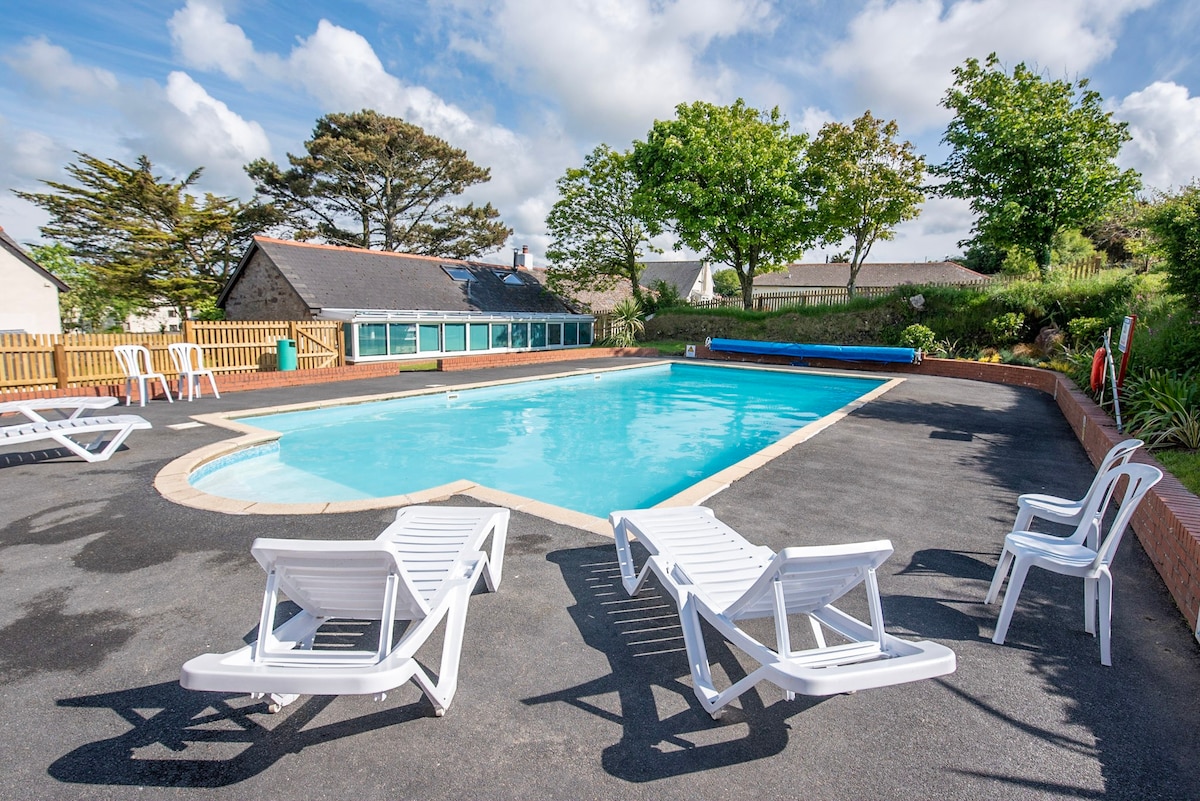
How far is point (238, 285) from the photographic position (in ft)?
69.2

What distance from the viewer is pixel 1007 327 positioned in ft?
55.9

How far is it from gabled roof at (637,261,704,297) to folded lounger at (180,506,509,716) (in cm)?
4854

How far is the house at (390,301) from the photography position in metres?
18.1

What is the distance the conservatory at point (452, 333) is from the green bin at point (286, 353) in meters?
3.18

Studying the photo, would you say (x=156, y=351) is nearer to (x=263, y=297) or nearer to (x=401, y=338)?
(x=401, y=338)

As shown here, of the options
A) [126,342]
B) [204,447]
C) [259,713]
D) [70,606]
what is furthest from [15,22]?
[259,713]

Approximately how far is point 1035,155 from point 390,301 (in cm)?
2186

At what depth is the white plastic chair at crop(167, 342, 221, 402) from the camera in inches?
424

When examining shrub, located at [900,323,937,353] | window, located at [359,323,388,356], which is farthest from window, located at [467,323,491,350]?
shrub, located at [900,323,937,353]

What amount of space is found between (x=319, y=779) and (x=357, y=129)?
3691 cm

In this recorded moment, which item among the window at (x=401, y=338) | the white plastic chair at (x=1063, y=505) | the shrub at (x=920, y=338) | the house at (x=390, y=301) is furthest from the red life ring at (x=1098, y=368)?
the window at (x=401, y=338)

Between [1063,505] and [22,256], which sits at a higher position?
[22,256]

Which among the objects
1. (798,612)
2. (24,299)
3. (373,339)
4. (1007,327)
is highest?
(24,299)

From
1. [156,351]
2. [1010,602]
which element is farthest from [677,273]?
[1010,602]
